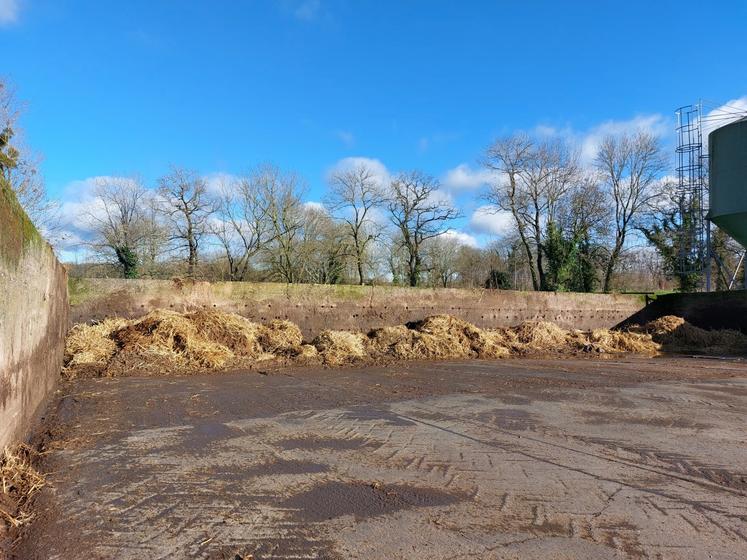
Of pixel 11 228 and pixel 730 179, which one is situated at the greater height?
pixel 730 179

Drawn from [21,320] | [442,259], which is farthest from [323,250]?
[21,320]

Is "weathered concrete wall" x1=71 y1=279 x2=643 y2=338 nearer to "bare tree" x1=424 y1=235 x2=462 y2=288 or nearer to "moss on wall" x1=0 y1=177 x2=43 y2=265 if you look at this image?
"moss on wall" x1=0 y1=177 x2=43 y2=265

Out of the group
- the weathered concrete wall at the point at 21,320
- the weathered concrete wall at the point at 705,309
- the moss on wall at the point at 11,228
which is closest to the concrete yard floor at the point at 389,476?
the weathered concrete wall at the point at 21,320

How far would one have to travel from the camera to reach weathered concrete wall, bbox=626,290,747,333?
1906cm

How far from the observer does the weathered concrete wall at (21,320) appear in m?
4.39

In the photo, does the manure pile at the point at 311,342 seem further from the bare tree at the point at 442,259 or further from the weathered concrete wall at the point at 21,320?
the bare tree at the point at 442,259

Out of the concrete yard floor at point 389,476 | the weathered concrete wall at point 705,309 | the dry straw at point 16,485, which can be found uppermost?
the weathered concrete wall at point 705,309

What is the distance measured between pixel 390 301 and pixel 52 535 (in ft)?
44.5

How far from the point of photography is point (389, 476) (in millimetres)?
4508

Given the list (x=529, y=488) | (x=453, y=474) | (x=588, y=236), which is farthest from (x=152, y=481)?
(x=588, y=236)

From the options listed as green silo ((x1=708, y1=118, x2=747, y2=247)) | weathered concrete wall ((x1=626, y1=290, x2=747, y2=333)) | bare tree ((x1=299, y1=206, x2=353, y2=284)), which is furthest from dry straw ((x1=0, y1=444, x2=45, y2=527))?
bare tree ((x1=299, y1=206, x2=353, y2=284))

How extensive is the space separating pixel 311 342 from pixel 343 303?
2.02 metres

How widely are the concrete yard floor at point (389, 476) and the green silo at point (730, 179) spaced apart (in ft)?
56.7

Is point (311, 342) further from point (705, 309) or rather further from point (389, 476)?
point (705, 309)
